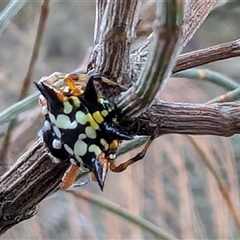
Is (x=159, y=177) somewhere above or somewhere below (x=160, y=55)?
below

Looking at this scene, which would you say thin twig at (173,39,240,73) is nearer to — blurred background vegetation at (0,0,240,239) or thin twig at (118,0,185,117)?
thin twig at (118,0,185,117)

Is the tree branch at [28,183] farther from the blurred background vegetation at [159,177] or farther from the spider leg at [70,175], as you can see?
the blurred background vegetation at [159,177]

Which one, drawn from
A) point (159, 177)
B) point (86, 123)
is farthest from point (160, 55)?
point (159, 177)

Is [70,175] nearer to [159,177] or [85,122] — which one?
[85,122]

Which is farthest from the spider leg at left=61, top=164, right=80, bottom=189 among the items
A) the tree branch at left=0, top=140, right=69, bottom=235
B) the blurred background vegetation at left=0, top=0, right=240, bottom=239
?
the blurred background vegetation at left=0, top=0, right=240, bottom=239

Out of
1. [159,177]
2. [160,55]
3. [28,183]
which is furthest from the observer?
[159,177]

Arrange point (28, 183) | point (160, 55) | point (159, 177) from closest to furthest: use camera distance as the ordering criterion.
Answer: point (160, 55) < point (28, 183) < point (159, 177)
